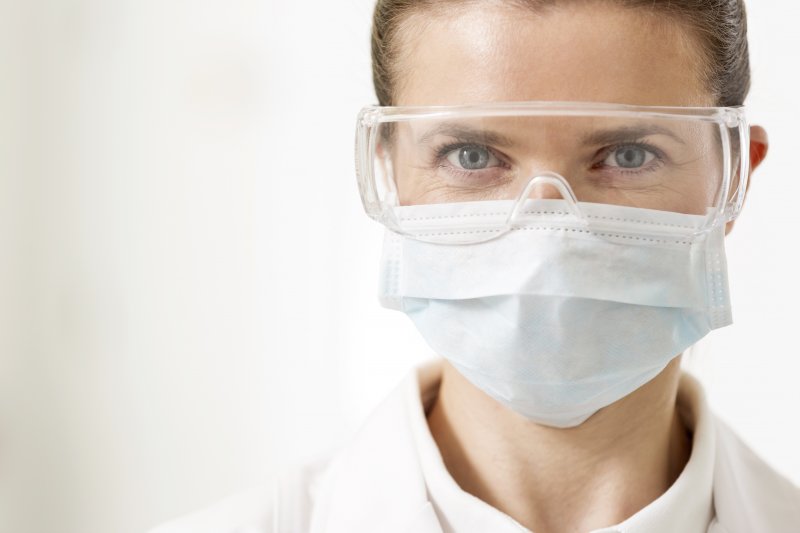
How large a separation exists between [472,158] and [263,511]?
0.81m

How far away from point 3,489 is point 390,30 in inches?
87.3

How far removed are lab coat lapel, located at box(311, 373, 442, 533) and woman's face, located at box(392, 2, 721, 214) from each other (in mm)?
464

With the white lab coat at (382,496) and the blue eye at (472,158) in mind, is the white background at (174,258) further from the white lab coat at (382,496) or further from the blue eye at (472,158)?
the blue eye at (472,158)

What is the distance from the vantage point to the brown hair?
198 cm

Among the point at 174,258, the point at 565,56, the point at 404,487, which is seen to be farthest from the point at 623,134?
the point at 174,258

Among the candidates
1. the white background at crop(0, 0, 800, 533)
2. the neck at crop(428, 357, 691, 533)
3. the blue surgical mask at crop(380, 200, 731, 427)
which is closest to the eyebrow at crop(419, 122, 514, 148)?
the blue surgical mask at crop(380, 200, 731, 427)

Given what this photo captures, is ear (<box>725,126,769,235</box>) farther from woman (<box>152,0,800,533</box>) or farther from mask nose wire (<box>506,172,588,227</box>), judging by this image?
mask nose wire (<box>506,172,588,227</box>)

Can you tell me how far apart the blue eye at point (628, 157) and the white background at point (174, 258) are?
158 cm

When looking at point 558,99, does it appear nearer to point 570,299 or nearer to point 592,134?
point 592,134

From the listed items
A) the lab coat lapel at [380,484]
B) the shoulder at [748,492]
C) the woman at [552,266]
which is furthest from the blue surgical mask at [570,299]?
the shoulder at [748,492]

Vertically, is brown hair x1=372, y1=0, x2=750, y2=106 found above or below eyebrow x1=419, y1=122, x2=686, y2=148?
above

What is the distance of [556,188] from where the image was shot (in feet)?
6.06

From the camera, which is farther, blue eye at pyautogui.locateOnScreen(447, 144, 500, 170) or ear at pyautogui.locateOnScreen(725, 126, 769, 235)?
ear at pyautogui.locateOnScreen(725, 126, 769, 235)

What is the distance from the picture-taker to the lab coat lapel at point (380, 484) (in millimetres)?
2066
